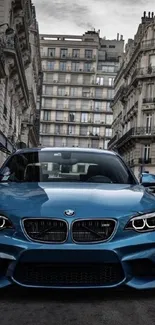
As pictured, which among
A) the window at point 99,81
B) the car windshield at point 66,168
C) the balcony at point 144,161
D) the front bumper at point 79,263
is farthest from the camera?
the window at point 99,81

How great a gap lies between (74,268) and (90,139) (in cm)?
9156

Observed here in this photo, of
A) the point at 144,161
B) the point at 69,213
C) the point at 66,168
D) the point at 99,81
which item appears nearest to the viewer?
the point at 69,213

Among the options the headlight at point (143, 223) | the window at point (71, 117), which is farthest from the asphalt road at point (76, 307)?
the window at point (71, 117)

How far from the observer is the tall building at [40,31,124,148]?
3762 inches

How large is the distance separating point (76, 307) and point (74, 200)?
82 cm

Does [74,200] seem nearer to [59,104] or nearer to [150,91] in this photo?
[150,91]

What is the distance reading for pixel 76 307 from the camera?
3625 mm

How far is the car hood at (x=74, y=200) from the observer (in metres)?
3.88

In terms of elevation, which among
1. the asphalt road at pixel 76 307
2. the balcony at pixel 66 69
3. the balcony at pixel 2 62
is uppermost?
the balcony at pixel 66 69

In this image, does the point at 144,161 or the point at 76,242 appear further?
the point at 144,161

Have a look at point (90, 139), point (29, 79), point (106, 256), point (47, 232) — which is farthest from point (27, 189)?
point (90, 139)

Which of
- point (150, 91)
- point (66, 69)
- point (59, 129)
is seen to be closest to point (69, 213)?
point (150, 91)

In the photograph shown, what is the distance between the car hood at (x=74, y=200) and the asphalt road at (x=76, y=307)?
2.02 ft

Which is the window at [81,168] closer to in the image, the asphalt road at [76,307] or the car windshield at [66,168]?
the car windshield at [66,168]
